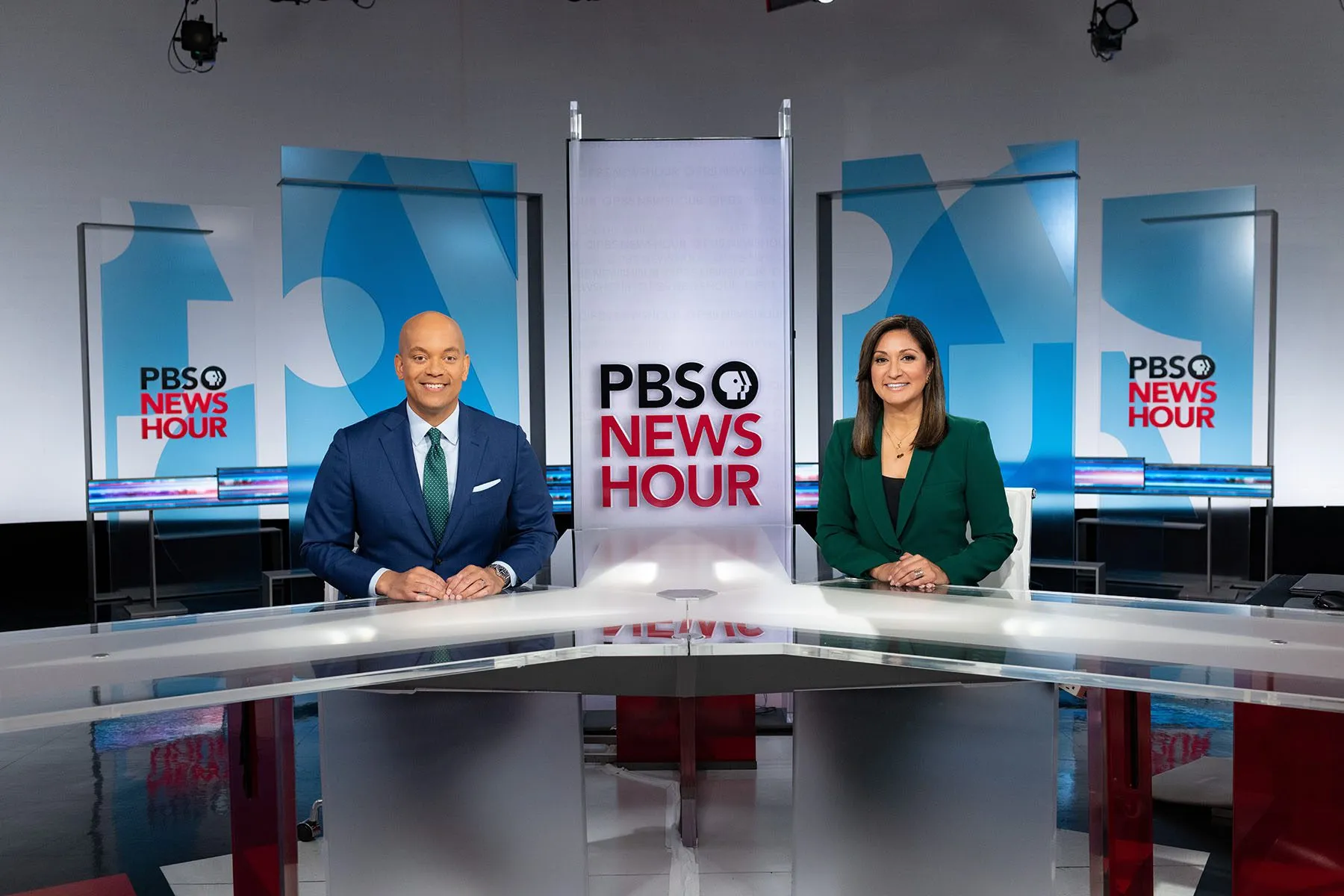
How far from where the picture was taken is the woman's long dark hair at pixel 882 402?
7.47 ft

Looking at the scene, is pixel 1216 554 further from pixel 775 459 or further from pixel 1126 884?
pixel 1126 884

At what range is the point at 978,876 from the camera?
1.97 metres

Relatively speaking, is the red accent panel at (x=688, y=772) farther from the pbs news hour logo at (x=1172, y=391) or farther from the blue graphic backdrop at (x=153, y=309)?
the pbs news hour logo at (x=1172, y=391)

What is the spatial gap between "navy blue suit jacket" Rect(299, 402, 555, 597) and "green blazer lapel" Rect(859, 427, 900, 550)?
71 centimetres

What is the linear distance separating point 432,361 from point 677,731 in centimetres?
202

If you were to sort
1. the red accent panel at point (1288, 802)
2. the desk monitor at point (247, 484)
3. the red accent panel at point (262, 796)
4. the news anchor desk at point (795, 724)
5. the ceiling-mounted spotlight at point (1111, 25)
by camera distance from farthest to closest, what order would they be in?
the ceiling-mounted spotlight at point (1111, 25) < the desk monitor at point (247, 484) < the red accent panel at point (1288, 802) < the red accent panel at point (262, 796) < the news anchor desk at point (795, 724)

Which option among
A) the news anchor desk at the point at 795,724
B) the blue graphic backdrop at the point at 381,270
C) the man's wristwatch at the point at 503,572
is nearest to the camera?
the news anchor desk at the point at 795,724

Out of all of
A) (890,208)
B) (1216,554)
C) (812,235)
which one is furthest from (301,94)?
(1216,554)

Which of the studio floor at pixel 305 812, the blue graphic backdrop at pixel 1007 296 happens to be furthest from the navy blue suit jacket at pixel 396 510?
the blue graphic backdrop at pixel 1007 296

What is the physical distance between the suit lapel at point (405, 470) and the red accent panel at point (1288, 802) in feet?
5.37

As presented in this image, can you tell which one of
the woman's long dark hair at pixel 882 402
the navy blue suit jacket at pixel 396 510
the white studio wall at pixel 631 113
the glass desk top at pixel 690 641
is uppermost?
the white studio wall at pixel 631 113

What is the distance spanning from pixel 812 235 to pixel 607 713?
4.47 metres

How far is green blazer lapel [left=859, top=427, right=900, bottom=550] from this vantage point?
92.7 inches

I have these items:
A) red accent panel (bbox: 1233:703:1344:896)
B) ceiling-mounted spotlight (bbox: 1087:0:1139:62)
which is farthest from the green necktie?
ceiling-mounted spotlight (bbox: 1087:0:1139:62)
